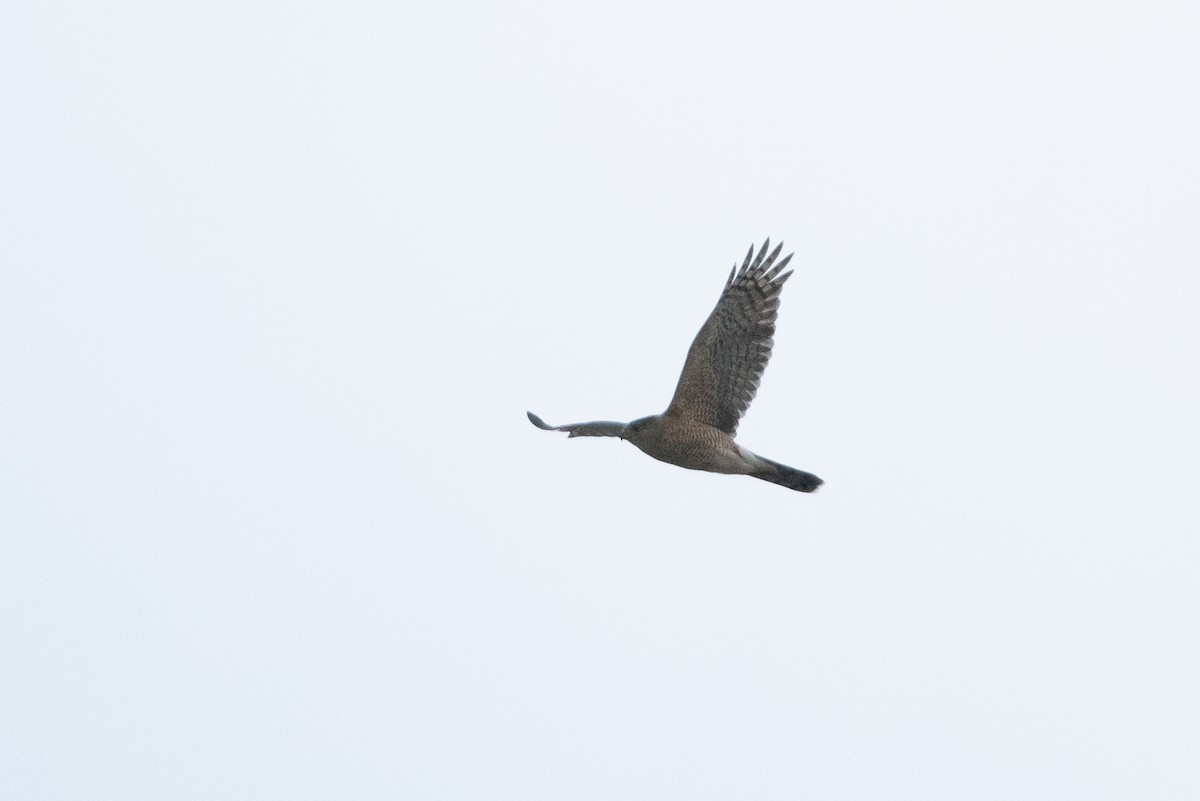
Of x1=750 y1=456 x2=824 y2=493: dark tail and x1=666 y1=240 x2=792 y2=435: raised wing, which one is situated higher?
x1=666 y1=240 x2=792 y2=435: raised wing

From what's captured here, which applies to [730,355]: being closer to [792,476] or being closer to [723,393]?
[723,393]

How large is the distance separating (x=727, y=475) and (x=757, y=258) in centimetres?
189

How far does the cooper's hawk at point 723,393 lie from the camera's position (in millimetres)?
19656

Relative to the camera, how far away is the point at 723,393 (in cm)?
1994

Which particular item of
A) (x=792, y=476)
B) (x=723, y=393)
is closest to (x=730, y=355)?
(x=723, y=393)

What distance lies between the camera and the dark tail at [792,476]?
20.1m

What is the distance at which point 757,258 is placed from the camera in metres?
20.2

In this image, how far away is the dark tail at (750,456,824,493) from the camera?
2006cm

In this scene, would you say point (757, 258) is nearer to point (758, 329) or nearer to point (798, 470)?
point (758, 329)

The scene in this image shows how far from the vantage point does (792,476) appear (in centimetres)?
2014

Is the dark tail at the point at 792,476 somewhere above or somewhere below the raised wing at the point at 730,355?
below

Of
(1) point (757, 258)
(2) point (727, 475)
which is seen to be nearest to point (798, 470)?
(2) point (727, 475)

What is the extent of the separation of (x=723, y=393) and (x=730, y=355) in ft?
1.08

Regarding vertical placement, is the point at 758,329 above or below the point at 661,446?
above
